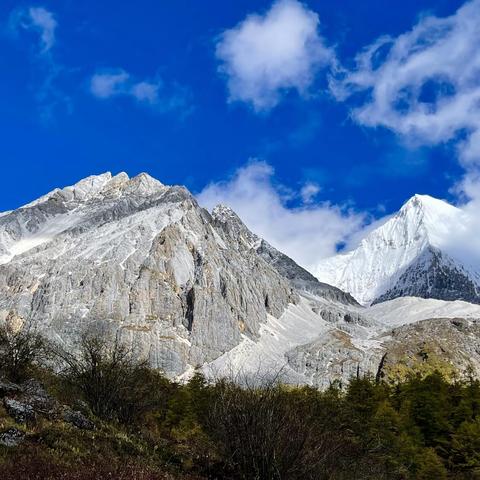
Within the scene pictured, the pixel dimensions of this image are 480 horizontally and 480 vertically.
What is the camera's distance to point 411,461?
1698 inches

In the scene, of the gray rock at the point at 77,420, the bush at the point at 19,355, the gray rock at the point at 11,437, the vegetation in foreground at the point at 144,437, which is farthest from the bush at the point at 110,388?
the gray rock at the point at 11,437

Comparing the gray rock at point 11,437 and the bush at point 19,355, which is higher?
the bush at point 19,355

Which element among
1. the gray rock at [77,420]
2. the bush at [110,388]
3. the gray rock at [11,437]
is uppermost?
the bush at [110,388]

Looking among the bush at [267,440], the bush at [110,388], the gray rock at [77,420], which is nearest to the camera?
the bush at [267,440]

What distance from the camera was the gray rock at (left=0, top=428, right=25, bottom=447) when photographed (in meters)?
17.2

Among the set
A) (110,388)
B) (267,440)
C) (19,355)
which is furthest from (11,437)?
(19,355)

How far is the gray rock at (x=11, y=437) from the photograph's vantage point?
56.3ft

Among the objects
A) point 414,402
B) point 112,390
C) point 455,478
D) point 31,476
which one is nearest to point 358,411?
point 414,402

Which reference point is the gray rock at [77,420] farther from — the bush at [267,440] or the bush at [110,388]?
the bush at [110,388]

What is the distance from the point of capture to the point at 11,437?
1769 cm

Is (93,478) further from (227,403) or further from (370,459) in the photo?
(370,459)

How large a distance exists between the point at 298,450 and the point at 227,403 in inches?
134

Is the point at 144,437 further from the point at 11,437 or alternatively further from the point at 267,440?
the point at 11,437

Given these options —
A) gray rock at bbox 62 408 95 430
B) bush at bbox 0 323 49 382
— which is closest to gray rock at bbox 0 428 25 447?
gray rock at bbox 62 408 95 430
